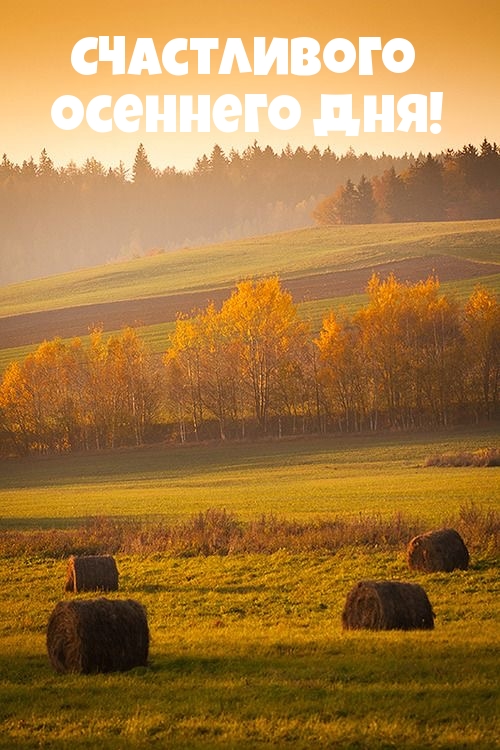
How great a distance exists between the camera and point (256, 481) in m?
55.4

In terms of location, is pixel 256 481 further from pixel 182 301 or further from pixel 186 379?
pixel 182 301

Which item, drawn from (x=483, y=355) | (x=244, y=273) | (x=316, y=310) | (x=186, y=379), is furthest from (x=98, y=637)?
(x=244, y=273)

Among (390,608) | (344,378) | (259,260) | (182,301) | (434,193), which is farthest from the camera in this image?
(434,193)

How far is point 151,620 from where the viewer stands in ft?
70.4

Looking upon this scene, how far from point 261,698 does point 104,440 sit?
69409mm

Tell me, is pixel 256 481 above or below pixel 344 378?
below

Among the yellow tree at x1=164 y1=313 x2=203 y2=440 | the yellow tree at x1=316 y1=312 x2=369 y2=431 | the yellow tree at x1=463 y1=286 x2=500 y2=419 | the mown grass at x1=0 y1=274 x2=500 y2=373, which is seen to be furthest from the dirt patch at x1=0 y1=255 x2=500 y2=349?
the yellow tree at x1=463 y1=286 x2=500 y2=419

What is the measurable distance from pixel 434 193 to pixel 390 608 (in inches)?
5837

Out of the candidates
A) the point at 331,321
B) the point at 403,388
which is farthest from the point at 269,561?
the point at 331,321

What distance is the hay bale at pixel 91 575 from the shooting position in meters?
24.9

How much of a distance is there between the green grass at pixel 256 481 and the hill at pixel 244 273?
40.7 m

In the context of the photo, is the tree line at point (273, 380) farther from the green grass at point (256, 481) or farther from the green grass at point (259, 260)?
the green grass at point (259, 260)

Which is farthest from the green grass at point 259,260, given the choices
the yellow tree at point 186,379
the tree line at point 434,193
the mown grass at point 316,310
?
the yellow tree at point 186,379

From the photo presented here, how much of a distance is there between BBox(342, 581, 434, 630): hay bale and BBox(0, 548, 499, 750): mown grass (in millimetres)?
382
